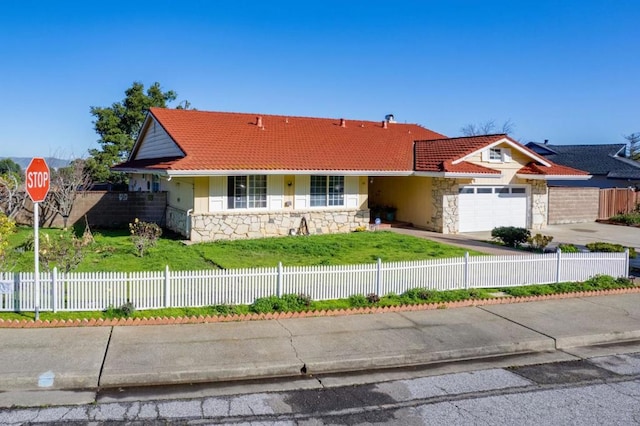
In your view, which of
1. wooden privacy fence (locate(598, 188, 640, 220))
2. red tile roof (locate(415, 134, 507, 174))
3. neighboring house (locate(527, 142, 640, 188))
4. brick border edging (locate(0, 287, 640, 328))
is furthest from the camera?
neighboring house (locate(527, 142, 640, 188))

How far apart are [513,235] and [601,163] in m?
26.2

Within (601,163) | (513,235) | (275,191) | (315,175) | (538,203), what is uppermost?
(601,163)

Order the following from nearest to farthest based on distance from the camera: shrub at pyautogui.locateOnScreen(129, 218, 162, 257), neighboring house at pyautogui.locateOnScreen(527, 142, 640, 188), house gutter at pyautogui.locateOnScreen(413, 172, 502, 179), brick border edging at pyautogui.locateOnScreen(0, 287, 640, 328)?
brick border edging at pyautogui.locateOnScreen(0, 287, 640, 328)
shrub at pyautogui.locateOnScreen(129, 218, 162, 257)
house gutter at pyautogui.locateOnScreen(413, 172, 502, 179)
neighboring house at pyautogui.locateOnScreen(527, 142, 640, 188)

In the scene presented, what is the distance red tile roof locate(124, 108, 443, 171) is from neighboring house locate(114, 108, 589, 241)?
0.05 meters

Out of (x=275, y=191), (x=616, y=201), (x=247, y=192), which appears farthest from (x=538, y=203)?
(x=247, y=192)

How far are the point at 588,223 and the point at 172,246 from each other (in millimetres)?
21409

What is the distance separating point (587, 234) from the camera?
23.9 m

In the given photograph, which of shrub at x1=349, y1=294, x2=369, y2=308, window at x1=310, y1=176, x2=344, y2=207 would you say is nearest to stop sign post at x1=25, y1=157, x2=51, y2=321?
shrub at x1=349, y1=294, x2=369, y2=308

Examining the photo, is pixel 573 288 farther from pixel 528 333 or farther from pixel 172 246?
pixel 172 246

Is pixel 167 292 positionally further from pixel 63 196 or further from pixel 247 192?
pixel 63 196

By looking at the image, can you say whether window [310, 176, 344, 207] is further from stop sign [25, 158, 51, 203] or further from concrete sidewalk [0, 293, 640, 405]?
stop sign [25, 158, 51, 203]

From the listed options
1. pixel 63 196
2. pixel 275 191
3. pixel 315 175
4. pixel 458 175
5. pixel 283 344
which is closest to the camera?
pixel 283 344

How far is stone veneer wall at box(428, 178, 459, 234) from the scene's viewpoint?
22.1 meters

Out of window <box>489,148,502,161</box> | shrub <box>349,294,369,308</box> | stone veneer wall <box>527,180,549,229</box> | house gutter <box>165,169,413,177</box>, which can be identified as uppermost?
window <box>489,148,502,161</box>
